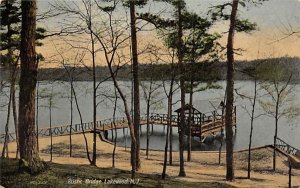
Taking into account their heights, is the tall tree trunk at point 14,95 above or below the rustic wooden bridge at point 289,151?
above

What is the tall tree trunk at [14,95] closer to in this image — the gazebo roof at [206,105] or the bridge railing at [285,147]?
the gazebo roof at [206,105]

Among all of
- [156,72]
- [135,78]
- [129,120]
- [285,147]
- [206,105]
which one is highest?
[156,72]

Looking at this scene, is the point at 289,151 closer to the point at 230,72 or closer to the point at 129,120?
the point at 230,72

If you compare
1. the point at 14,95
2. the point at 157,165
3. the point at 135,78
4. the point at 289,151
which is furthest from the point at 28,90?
the point at 289,151

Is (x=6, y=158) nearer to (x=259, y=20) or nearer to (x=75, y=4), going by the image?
(x=75, y=4)

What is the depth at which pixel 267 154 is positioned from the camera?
9094 mm

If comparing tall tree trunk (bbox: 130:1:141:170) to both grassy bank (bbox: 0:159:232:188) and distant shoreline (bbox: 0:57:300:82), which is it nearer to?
distant shoreline (bbox: 0:57:300:82)

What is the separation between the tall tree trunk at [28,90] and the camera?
5387 millimetres

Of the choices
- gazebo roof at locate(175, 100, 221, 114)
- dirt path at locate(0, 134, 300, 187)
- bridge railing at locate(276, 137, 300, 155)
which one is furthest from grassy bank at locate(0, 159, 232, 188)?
bridge railing at locate(276, 137, 300, 155)

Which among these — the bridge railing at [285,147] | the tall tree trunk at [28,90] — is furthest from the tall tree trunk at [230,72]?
the tall tree trunk at [28,90]

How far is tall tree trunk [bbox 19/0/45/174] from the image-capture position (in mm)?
5387

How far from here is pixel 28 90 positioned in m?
5.52

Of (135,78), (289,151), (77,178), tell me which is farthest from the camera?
(289,151)

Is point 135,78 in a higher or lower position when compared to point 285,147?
higher
